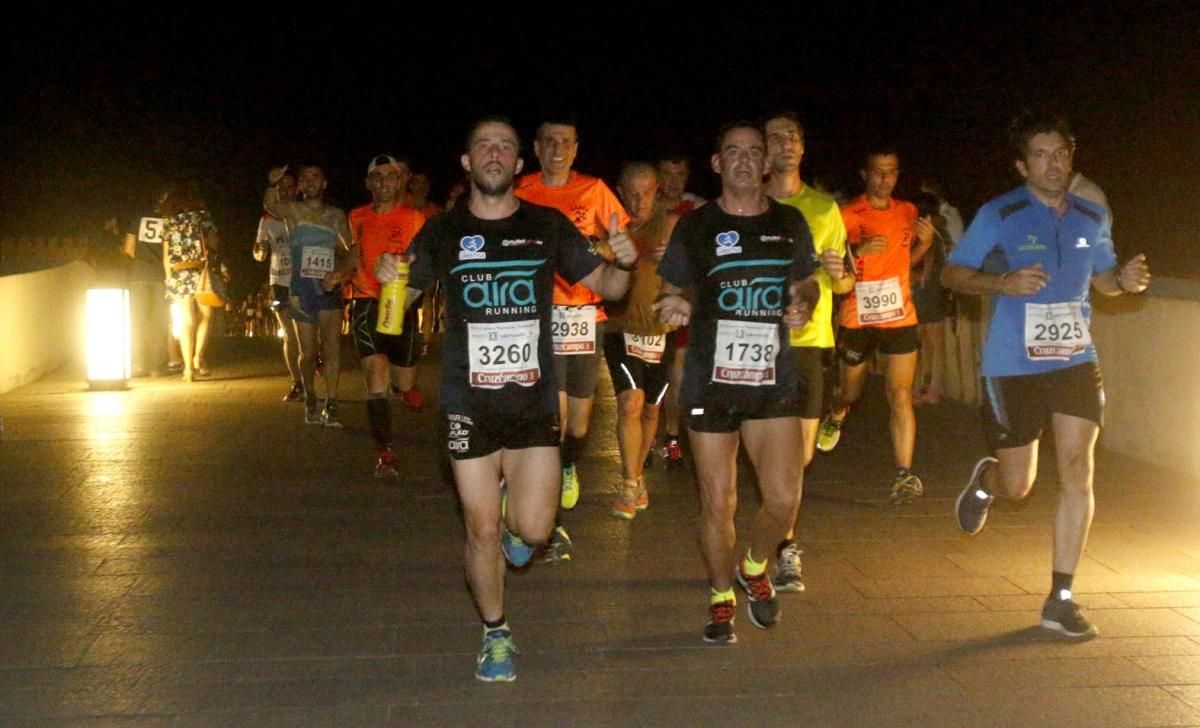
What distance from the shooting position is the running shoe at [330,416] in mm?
13242

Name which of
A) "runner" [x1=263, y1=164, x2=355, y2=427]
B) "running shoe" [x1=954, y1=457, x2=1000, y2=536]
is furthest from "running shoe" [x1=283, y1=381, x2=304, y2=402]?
"running shoe" [x1=954, y1=457, x2=1000, y2=536]

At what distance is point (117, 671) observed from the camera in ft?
20.1

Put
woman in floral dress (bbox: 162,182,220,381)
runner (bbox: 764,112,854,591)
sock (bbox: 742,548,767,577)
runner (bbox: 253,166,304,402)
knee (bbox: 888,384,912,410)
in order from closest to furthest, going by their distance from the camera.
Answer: sock (bbox: 742,548,767,577), runner (bbox: 764,112,854,591), knee (bbox: 888,384,912,410), runner (bbox: 253,166,304,402), woman in floral dress (bbox: 162,182,220,381)

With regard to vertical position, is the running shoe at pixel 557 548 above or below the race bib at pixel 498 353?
below

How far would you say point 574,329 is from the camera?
855 cm

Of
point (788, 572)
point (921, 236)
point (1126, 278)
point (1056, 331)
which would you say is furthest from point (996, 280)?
point (921, 236)

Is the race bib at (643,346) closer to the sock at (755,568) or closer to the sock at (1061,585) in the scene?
the sock at (755,568)

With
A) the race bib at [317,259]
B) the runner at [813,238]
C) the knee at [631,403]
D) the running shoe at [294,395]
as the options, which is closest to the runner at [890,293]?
the knee at [631,403]

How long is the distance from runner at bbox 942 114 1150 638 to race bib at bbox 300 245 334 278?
267 inches

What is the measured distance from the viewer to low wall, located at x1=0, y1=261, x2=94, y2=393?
15.9 metres

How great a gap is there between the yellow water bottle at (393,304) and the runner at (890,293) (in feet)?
11.6

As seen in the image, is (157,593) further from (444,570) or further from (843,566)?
(843,566)

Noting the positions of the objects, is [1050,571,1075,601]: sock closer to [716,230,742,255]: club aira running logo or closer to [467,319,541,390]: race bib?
[716,230,742,255]: club aira running logo

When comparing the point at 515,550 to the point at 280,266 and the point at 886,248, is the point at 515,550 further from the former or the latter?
the point at 280,266
